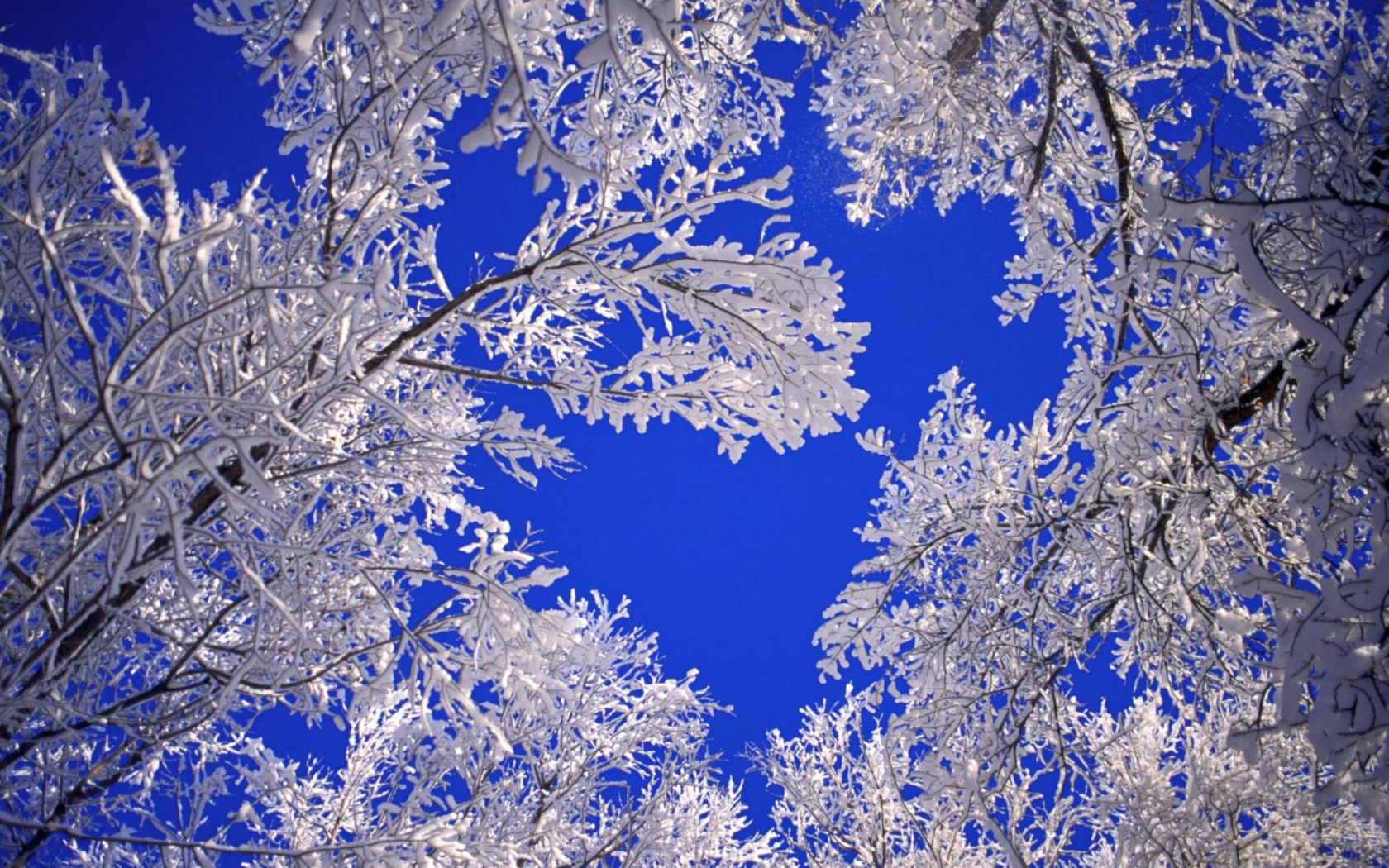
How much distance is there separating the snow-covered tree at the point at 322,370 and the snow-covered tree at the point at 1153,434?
1113mm

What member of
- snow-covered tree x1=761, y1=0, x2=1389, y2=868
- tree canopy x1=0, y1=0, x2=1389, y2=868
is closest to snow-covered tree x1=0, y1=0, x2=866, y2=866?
tree canopy x1=0, y1=0, x2=1389, y2=868

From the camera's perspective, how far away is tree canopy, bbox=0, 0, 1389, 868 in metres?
1.54

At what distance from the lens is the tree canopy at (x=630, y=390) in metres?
1.54

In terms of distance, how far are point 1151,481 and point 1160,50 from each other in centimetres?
320

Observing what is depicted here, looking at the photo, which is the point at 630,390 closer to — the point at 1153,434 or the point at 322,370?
the point at 322,370

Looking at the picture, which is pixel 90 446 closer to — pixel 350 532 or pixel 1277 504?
pixel 350 532

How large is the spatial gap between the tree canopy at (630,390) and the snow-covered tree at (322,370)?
25mm

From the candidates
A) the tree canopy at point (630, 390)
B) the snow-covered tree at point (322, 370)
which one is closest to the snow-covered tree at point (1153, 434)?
the tree canopy at point (630, 390)

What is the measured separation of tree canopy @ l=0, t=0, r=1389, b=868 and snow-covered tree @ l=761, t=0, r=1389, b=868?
0.02 metres

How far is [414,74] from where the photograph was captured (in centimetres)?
182

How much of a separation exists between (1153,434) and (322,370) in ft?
10.3

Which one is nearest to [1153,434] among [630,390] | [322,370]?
[630,390]

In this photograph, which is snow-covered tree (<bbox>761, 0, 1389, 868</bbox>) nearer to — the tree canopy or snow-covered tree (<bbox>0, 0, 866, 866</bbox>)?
the tree canopy

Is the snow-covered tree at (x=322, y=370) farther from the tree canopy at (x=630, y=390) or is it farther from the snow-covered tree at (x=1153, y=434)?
the snow-covered tree at (x=1153, y=434)
